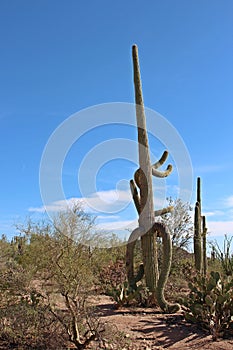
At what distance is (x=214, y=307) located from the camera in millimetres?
6883

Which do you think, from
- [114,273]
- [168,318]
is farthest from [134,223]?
[168,318]

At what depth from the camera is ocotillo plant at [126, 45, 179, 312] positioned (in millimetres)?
9117

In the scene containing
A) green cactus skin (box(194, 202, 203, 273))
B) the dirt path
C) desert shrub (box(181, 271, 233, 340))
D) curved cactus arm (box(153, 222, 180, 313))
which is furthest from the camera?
green cactus skin (box(194, 202, 203, 273))

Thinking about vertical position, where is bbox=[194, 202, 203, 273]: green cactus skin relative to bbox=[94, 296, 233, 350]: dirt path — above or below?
above

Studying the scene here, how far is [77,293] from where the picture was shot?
19.9 ft

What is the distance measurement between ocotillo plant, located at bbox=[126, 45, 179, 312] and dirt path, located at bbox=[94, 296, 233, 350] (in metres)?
0.81

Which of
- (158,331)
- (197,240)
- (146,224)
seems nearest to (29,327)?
(158,331)

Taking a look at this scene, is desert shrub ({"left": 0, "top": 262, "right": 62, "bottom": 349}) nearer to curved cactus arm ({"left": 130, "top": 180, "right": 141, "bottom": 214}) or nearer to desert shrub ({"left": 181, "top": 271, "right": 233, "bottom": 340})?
desert shrub ({"left": 181, "top": 271, "right": 233, "bottom": 340})

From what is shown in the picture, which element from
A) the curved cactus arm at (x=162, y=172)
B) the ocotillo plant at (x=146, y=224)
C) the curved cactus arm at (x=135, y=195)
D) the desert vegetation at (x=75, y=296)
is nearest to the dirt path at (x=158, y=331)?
the desert vegetation at (x=75, y=296)

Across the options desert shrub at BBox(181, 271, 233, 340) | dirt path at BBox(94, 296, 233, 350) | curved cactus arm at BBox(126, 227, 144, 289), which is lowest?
dirt path at BBox(94, 296, 233, 350)

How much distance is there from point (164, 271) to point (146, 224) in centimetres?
116

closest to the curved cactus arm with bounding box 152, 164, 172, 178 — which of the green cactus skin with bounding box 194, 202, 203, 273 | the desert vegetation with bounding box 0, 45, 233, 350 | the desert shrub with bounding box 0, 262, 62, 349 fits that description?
the desert vegetation with bounding box 0, 45, 233, 350

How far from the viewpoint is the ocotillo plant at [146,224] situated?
29.9 ft

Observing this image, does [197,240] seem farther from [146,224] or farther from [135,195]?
[146,224]
